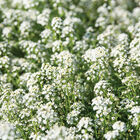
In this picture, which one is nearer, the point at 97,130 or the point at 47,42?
the point at 97,130

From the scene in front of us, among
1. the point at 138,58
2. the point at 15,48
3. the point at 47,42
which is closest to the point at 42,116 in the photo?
the point at 138,58

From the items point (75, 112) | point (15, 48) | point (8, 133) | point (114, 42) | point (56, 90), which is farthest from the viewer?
point (15, 48)

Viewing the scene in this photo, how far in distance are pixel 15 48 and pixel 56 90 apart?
435cm

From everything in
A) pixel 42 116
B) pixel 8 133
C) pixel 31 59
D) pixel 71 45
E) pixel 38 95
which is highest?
pixel 71 45

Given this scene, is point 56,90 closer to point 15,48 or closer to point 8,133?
point 8,133

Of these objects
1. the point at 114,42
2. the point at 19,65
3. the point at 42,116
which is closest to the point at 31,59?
the point at 19,65

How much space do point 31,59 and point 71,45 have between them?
1.74 m

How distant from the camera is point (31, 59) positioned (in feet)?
30.5

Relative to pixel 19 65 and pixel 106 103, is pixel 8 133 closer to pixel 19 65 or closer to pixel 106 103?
pixel 106 103

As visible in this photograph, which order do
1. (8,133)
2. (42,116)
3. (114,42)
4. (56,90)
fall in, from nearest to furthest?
(8,133)
(42,116)
(56,90)
(114,42)

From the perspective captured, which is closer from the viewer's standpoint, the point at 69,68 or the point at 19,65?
the point at 69,68

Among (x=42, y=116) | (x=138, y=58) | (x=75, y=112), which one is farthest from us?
(x=138, y=58)

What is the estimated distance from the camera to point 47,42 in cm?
987

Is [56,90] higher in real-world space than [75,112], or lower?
higher
